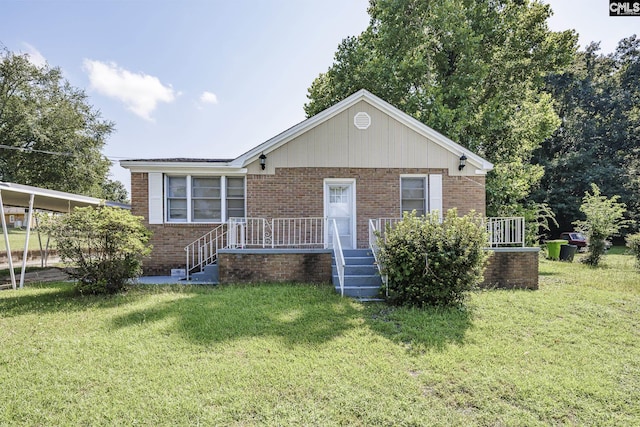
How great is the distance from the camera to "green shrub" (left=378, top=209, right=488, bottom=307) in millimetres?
5914

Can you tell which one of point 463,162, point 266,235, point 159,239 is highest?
point 463,162

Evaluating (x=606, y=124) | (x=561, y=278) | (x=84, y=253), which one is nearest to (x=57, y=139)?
(x=84, y=253)

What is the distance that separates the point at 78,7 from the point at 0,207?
6.58 metres

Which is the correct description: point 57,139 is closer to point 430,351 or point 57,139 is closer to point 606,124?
point 430,351

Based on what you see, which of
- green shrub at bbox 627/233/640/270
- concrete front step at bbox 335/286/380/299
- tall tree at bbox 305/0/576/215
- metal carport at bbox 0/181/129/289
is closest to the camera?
concrete front step at bbox 335/286/380/299

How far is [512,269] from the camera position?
792cm

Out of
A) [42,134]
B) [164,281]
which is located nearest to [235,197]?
[164,281]

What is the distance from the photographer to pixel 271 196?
946 cm

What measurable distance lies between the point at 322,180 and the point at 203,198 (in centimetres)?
368

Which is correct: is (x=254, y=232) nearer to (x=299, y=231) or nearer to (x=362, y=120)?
(x=299, y=231)

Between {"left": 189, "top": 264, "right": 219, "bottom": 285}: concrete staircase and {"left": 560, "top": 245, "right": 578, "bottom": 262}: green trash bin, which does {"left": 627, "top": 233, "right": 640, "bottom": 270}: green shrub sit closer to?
{"left": 560, "top": 245, "right": 578, "bottom": 262}: green trash bin

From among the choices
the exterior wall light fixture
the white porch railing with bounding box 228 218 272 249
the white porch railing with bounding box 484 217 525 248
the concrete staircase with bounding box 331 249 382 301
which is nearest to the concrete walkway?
the white porch railing with bounding box 228 218 272 249

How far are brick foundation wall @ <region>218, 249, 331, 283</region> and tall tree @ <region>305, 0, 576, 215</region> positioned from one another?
27.8 ft

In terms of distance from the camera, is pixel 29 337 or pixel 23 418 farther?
pixel 29 337
